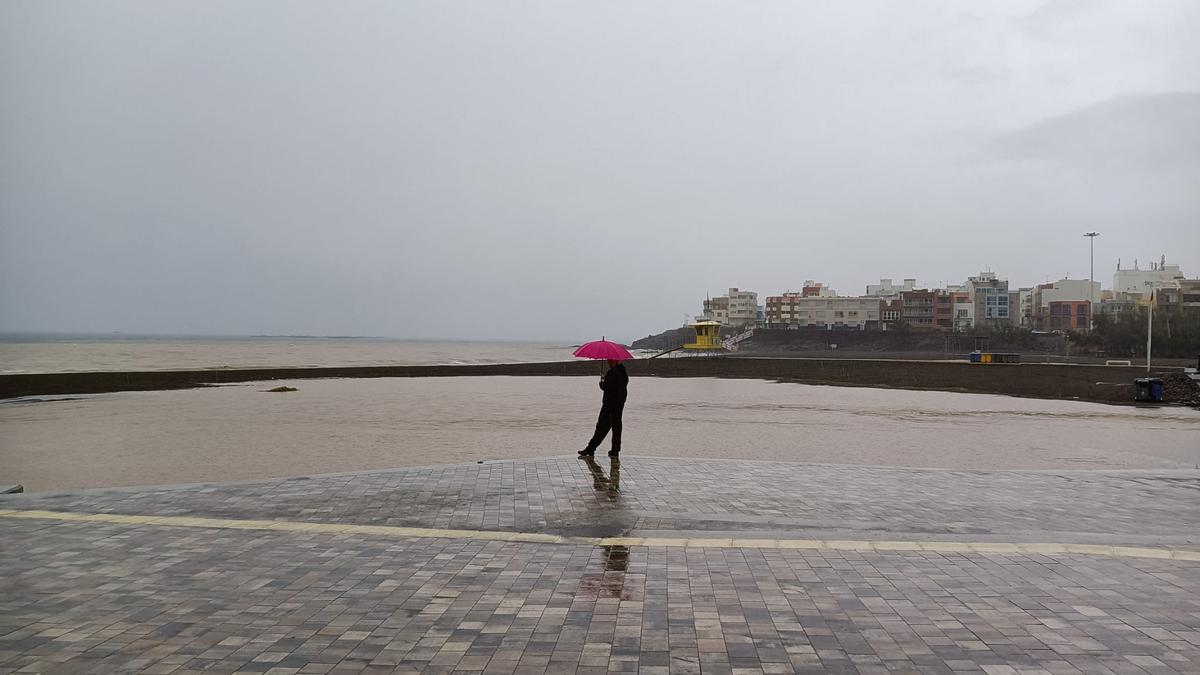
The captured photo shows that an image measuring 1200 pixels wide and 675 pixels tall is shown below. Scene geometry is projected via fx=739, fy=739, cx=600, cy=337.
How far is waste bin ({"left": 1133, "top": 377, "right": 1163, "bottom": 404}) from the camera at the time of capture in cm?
2569

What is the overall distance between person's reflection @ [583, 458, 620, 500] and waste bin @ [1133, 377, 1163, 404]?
2372cm

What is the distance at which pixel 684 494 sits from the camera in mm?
8656

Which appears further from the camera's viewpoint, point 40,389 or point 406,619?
point 40,389

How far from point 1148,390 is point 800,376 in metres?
20.4

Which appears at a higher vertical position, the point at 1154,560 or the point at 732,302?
the point at 732,302

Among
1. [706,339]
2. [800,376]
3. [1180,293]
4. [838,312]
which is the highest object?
[1180,293]

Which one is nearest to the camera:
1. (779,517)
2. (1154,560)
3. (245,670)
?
(245,670)

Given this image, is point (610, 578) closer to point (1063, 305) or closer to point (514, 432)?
point (514, 432)

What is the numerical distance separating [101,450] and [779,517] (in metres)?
12.9

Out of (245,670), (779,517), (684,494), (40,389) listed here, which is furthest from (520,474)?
(40,389)

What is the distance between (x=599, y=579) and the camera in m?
5.61

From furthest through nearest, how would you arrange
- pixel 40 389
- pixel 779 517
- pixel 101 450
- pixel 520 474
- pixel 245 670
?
pixel 40 389 → pixel 101 450 → pixel 520 474 → pixel 779 517 → pixel 245 670

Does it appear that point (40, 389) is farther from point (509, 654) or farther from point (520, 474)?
point (509, 654)

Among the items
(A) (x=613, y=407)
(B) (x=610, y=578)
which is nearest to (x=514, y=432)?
(A) (x=613, y=407)
